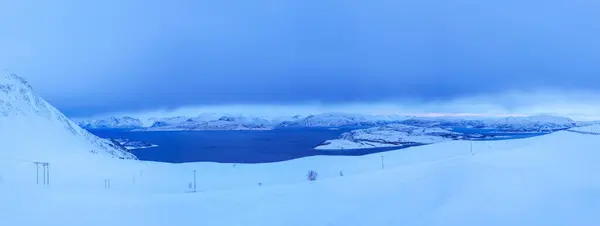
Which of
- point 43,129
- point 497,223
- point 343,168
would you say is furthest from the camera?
point 43,129

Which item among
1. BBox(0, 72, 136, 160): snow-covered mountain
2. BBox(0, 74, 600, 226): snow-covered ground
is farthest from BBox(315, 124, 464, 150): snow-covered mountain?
BBox(0, 74, 600, 226): snow-covered ground

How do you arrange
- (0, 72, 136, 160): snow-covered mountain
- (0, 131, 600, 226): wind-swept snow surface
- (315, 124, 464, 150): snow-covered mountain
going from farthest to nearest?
1. (315, 124, 464, 150): snow-covered mountain
2. (0, 72, 136, 160): snow-covered mountain
3. (0, 131, 600, 226): wind-swept snow surface

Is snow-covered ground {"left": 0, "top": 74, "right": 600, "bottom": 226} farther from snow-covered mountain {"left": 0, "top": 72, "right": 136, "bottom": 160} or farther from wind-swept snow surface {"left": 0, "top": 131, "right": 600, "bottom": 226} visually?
snow-covered mountain {"left": 0, "top": 72, "right": 136, "bottom": 160}

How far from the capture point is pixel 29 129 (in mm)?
43375

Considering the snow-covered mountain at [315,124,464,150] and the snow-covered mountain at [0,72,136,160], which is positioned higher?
the snow-covered mountain at [0,72,136,160]

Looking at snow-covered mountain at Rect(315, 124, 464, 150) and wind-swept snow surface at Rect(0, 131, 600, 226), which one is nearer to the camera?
wind-swept snow surface at Rect(0, 131, 600, 226)

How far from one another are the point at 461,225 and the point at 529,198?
8.63 feet

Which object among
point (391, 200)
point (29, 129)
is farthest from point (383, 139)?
point (391, 200)

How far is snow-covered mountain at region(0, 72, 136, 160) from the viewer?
37050 mm

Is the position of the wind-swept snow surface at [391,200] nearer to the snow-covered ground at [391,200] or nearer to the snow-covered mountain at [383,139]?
the snow-covered ground at [391,200]

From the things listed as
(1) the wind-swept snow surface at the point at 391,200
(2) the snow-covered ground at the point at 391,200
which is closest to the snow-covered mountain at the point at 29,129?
(2) the snow-covered ground at the point at 391,200

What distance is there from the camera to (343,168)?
34750 millimetres

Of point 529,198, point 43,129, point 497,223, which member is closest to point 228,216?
point 497,223

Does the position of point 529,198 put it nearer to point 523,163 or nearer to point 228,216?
point 523,163
